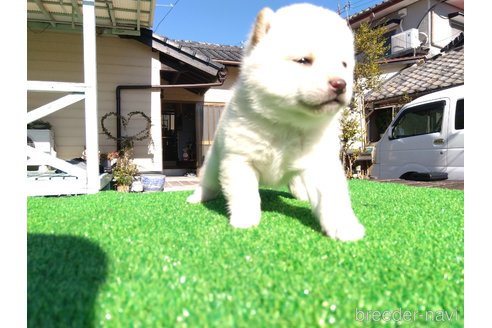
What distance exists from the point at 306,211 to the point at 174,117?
457 inches

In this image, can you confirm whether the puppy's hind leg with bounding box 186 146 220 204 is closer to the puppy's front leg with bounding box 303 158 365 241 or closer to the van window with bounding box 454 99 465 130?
the puppy's front leg with bounding box 303 158 365 241

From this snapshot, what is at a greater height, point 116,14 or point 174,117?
point 116,14

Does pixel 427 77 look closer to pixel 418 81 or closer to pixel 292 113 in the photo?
pixel 418 81

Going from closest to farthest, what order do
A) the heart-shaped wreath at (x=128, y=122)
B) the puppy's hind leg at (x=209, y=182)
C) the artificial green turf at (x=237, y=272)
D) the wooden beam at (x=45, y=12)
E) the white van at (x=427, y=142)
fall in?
the artificial green turf at (x=237, y=272)
the puppy's hind leg at (x=209, y=182)
the wooden beam at (x=45, y=12)
the white van at (x=427, y=142)
the heart-shaped wreath at (x=128, y=122)

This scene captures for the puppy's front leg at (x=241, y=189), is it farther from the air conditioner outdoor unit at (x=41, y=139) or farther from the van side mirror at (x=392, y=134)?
the van side mirror at (x=392, y=134)

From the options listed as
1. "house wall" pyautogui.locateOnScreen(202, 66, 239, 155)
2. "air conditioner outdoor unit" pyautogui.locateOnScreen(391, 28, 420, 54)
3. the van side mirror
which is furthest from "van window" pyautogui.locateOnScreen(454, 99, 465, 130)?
"air conditioner outdoor unit" pyautogui.locateOnScreen(391, 28, 420, 54)

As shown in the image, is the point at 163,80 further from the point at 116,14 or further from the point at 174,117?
the point at 174,117

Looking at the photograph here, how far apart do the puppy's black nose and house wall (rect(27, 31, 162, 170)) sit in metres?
6.80

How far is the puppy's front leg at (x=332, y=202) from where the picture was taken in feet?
5.88

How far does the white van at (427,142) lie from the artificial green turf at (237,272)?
4.55 meters

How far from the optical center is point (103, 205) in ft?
9.25

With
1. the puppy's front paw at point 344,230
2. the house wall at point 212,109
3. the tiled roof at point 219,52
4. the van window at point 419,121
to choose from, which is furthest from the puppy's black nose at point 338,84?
the house wall at point 212,109

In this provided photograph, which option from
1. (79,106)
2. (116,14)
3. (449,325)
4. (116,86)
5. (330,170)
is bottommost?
(449,325)
